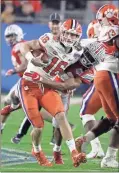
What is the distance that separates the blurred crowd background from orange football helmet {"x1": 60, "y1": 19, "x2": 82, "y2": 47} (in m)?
9.51

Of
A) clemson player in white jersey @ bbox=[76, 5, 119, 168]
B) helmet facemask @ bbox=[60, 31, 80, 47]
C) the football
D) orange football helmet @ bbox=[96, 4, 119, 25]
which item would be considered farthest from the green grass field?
orange football helmet @ bbox=[96, 4, 119, 25]

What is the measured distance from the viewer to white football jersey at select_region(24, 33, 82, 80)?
7.79m

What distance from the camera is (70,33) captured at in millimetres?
7668

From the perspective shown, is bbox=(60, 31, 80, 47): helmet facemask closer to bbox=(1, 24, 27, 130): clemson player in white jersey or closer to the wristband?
the wristband

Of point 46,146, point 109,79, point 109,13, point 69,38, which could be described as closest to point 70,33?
point 69,38

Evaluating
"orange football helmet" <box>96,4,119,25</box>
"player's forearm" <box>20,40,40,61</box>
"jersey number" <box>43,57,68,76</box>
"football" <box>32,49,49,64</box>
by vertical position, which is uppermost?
"orange football helmet" <box>96,4,119,25</box>

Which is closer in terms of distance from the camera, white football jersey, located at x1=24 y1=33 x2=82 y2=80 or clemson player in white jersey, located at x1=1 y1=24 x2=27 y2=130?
white football jersey, located at x1=24 y1=33 x2=82 y2=80

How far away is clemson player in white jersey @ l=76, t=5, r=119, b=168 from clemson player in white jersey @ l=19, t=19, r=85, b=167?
24 centimetres

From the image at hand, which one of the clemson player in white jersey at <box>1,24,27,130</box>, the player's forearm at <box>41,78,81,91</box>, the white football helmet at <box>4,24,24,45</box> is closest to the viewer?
the player's forearm at <box>41,78,81,91</box>

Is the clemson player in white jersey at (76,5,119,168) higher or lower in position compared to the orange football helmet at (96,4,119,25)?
lower

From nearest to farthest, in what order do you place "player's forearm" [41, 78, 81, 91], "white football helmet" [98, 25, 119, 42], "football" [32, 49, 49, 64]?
"white football helmet" [98, 25, 119, 42] → "player's forearm" [41, 78, 81, 91] → "football" [32, 49, 49, 64]

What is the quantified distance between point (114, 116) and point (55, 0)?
10.8 meters

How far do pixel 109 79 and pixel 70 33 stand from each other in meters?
0.59

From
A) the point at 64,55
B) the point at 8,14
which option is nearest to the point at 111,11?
the point at 64,55
